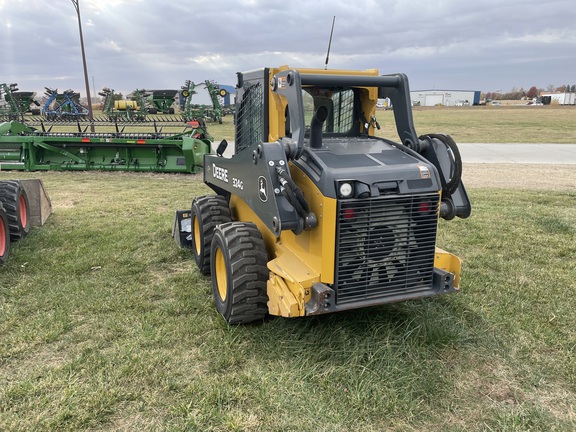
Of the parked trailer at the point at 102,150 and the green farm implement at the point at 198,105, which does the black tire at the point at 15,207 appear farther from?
the green farm implement at the point at 198,105

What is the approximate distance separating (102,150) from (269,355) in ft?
33.2

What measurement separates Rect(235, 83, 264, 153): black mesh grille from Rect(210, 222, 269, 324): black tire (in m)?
0.99

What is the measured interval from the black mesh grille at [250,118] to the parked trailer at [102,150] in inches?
262

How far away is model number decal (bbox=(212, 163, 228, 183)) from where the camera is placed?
4.75 m

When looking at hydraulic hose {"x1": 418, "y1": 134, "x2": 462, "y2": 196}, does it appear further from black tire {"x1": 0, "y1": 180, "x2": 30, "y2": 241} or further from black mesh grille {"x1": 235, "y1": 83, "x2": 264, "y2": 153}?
black tire {"x1": 0, "y1": 180, "x2": 30, "y2": 241}

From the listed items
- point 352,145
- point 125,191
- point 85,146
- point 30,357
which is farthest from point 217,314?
point 85,146

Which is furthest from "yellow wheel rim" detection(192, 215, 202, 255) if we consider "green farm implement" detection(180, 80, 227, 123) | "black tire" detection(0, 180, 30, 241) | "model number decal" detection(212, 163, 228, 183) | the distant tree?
the distant tree

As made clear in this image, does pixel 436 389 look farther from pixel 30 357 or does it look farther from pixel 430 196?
pixel 30 357

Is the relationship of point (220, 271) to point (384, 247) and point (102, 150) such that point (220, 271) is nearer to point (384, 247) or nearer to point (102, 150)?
point (384, 247)

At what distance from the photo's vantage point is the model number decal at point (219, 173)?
4754 mm

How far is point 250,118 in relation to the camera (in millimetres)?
4652

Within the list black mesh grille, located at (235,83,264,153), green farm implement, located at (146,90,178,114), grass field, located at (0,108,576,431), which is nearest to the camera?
grass field, located at (0,108,576,431)

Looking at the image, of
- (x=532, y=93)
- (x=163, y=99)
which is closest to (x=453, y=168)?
(x=163, y=99)

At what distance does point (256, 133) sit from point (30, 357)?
8.55ft
